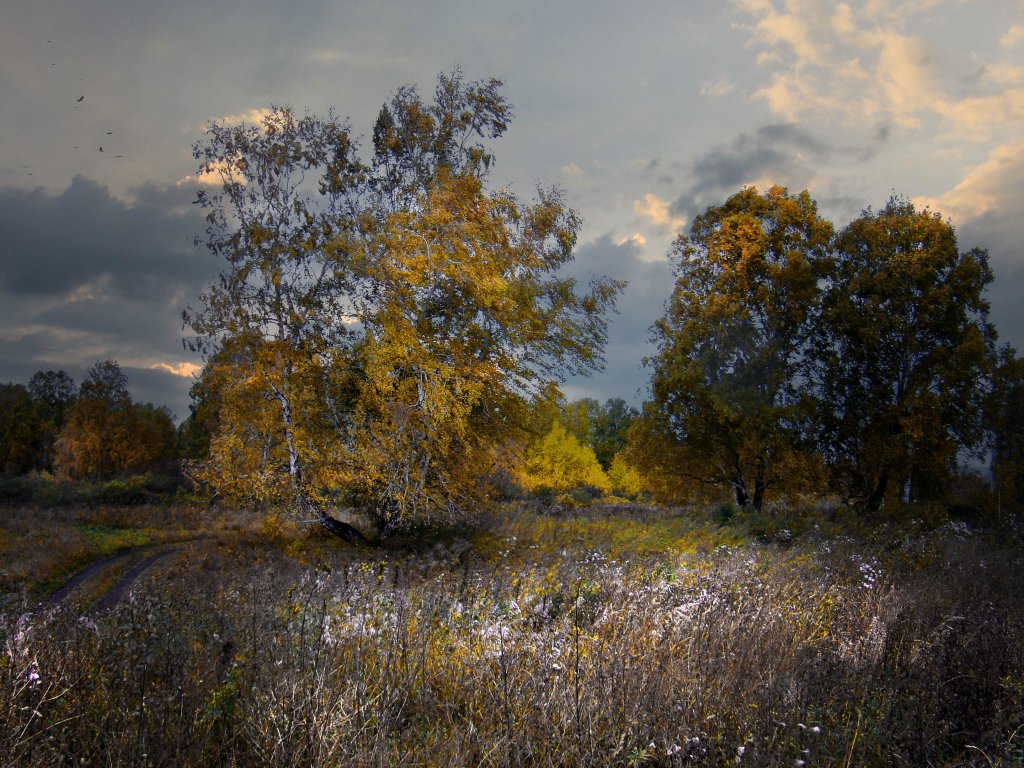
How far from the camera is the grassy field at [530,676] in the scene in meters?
2.94

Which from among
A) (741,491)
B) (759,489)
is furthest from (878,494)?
(741,491)

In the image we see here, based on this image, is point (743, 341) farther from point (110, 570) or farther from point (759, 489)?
point (110, 570)

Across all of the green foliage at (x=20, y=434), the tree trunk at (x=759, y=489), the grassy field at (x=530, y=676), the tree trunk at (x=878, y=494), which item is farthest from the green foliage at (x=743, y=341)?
the green foliage at (x=20, y=434)

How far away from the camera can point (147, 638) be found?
13.5ft

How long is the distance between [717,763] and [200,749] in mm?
2552

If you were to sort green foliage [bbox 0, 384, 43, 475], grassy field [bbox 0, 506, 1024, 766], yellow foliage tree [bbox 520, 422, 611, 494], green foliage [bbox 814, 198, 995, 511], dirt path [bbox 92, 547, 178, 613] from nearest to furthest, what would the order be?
grassy field [bbox 0, 506, 1024, 766]
dirt path [bbox 92, 547, 178, 613]
green foliage [bbox 814, 198, 995, 511]
yellow foliage tree [bbox 520, 422, 611, 494]
green foliage [bbox 0, 384, 43, 475]

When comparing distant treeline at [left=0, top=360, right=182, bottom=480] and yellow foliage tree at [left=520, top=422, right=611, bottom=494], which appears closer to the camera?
yellow foliage tree at [left=520, top=422, right=611, bottom=494]

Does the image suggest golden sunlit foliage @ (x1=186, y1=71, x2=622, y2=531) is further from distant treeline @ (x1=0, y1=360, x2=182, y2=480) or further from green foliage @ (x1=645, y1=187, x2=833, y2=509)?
distant treeline @ (x1=0, y1=360, x2=182, y2=480)

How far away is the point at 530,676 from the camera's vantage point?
3.59 metres

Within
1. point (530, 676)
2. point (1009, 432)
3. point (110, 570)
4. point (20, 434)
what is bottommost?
point (110, 570)

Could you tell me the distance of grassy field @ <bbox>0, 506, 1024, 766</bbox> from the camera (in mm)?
2939

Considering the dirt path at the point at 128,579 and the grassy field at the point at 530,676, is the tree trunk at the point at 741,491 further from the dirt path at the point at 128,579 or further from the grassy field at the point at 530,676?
the dirt path at the point at 128,579

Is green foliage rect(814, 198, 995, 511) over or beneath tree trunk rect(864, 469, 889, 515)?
over

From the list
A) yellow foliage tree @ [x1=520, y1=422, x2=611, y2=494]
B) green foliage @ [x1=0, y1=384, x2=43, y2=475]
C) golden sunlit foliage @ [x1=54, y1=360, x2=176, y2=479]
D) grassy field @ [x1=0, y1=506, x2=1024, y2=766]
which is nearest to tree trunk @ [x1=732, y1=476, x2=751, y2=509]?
grassy field @ [x1=0, y1=506, x2=1024, y2=766]
